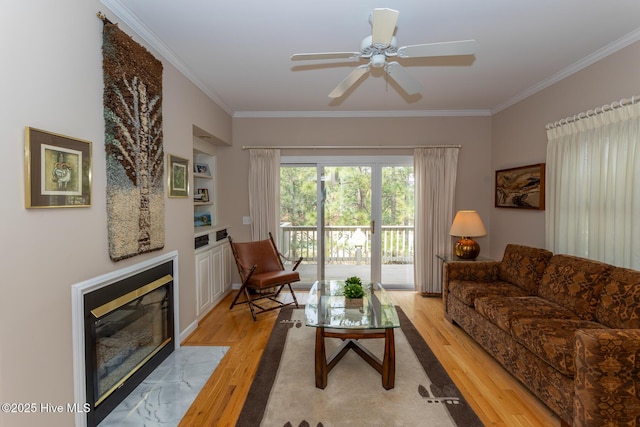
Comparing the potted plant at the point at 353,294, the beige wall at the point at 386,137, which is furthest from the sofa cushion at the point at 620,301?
the beige wall at the point at 386,137

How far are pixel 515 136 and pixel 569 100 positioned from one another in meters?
0.92

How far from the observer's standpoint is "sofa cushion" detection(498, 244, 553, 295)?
3122mm

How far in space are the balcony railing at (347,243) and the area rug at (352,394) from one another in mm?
2001

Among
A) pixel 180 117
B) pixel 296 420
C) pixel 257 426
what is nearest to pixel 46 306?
pixel 257 426

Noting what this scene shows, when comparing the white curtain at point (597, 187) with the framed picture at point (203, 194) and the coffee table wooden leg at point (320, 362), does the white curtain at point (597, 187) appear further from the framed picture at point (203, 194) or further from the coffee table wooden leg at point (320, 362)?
the framed picture at point (203, 194)

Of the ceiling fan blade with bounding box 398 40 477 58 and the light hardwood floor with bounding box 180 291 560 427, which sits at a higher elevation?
the ceiling fan blade with bounding box 398 40 477 58

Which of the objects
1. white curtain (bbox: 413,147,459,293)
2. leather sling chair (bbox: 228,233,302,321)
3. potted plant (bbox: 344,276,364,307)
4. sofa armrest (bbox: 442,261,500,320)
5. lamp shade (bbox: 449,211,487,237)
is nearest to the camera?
potted plant (bbox: 344,276,364,307)

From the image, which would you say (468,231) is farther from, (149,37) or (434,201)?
(149,37)

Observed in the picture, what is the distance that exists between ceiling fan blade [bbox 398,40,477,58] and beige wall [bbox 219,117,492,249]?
2.69m

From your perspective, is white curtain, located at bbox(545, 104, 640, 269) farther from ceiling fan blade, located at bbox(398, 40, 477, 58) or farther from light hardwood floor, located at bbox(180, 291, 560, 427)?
ceiling fan blade, located at bbox(398, 40, 477, 58)

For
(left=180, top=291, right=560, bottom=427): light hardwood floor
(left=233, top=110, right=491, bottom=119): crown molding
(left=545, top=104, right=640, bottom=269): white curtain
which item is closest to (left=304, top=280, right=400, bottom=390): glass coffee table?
(left=180, top=291, right=560, bottom=427): light hardwood floor

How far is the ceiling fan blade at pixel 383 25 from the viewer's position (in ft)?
5.36

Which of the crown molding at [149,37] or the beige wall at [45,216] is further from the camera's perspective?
the crown molding at [149,37]

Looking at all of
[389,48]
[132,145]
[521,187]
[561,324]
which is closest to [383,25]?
[389,48]
